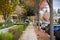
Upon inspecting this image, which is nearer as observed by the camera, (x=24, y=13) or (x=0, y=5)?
(x=0, y=5)

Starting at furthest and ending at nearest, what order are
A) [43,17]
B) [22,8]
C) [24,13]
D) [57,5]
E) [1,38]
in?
[57,5] → [43,17] → [24,13] → [22,8] → [1,38]

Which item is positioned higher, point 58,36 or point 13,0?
point 13,0

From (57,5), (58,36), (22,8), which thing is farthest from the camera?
(57,5)

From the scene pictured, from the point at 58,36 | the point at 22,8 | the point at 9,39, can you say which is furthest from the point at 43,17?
the point at 9,39

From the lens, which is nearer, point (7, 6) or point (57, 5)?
point (7, 6)

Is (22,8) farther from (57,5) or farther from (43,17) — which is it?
(57,5)

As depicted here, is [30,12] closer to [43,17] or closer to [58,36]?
[43,17]

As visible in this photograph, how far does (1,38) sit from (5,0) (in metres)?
21.3

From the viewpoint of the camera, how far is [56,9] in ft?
367

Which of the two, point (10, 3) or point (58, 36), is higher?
point (10, 3)

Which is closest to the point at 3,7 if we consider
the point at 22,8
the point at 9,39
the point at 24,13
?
the point at 9,39

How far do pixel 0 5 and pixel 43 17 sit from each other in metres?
65.4

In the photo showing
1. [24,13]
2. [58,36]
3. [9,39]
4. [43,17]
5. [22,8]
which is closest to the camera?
[9,39]

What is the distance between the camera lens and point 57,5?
109 m
